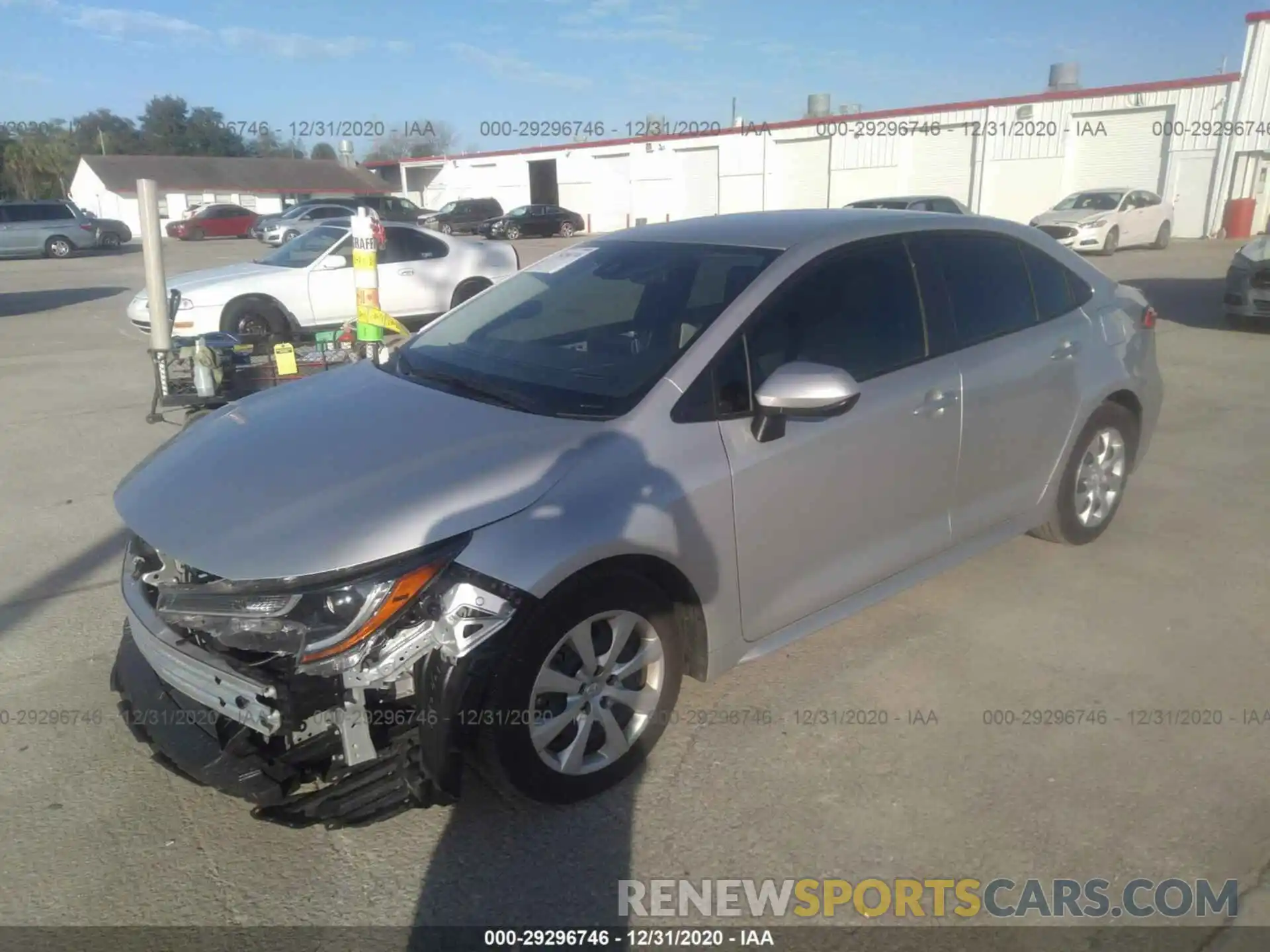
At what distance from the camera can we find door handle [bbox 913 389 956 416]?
3746 millimetres

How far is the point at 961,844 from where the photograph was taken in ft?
9.50

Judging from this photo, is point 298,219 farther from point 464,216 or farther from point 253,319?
point 253,319

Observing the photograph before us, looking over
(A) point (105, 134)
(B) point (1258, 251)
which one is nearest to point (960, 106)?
(B) point (1258, 251)

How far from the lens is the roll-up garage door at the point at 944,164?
3216 centimetres

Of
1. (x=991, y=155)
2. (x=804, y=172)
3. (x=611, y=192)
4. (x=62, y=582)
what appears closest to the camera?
(x=62, y=582)

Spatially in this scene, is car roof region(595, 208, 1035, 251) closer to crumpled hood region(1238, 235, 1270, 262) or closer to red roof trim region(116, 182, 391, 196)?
crumpled hood region(1238, 235, 1270, 262)

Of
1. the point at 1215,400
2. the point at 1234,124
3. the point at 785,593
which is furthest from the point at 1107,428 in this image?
the point at 1234,124

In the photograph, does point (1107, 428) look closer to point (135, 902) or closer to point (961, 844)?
point (961, 844)

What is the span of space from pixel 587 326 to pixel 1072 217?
23.5 metres

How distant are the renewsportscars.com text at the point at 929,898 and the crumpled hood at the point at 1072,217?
23874 mm

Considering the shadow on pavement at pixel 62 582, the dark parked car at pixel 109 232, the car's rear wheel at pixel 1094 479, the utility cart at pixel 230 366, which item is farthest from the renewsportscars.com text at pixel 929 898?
the dark parked car at pixel 109 232

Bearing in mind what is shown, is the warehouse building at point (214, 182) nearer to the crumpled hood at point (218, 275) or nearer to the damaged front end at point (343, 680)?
the crumpled hood at point (218, 275)

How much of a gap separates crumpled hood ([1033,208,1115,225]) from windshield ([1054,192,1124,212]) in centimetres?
17

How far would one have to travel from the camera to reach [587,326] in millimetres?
3842
